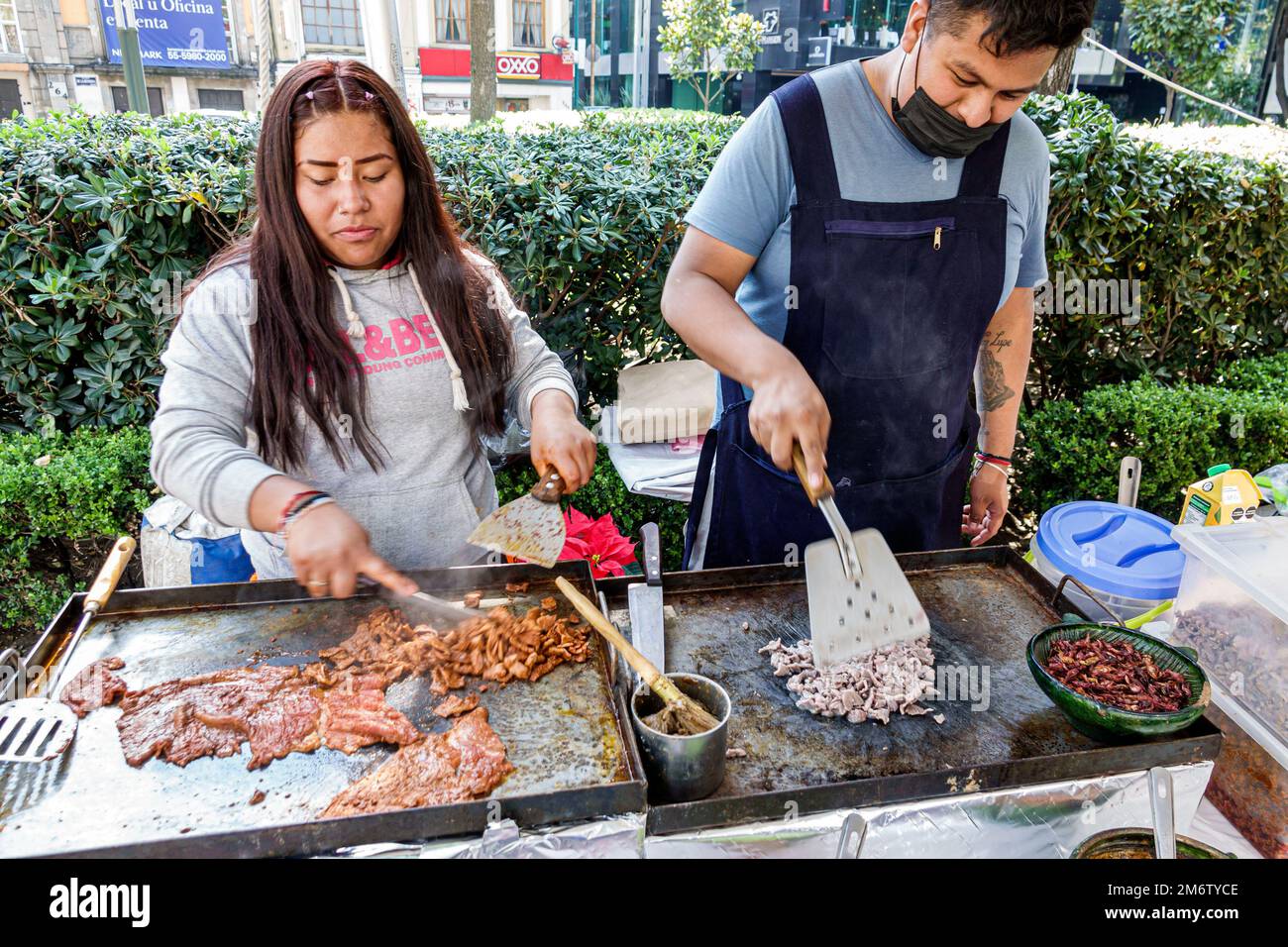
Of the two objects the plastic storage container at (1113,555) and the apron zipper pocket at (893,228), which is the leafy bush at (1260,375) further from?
the apron zipper pocket at (893,228)

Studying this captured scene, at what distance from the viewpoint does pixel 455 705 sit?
1738 mm

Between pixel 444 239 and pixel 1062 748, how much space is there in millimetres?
1926

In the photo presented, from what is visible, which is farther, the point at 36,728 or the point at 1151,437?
the point at 1151,437

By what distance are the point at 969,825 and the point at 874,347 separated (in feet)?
3.98


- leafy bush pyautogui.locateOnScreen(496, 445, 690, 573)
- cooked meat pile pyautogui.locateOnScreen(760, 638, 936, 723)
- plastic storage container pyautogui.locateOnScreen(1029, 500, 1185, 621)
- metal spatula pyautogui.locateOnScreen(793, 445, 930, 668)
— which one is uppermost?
metal spatula pyautogui.locateOnScreen(793, 445, 930, 668)

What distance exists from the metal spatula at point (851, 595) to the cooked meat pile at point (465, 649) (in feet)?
1.85

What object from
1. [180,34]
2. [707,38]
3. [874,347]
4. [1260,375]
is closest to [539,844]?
[874,347]

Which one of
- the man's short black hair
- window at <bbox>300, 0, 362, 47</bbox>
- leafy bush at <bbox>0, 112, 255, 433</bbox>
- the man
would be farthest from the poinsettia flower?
window at <bbox>300, 0, 362, 47</bbox>

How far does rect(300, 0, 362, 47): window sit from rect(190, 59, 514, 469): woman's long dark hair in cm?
2588

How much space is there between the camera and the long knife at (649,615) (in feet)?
6.27

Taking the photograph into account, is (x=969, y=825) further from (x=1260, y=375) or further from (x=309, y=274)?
(x=1260, y=375)

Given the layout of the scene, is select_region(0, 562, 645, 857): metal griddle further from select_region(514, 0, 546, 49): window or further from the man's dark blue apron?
select_region(514, 0, 546, 49): window

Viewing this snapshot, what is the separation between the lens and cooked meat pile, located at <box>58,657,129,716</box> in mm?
1688
